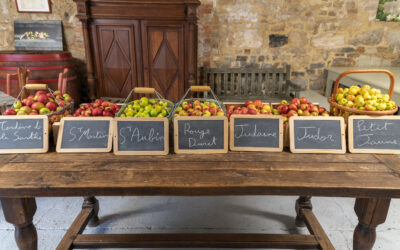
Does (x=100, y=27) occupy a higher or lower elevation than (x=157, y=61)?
higher

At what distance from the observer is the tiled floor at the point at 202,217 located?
2064 mm

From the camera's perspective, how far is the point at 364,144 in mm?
1408

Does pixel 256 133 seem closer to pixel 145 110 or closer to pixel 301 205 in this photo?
pixel 145 110

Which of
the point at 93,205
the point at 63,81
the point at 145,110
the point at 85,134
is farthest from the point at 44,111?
the point at 63,81

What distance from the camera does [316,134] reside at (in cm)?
141

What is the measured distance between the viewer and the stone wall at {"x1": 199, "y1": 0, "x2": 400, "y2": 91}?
14.9ft

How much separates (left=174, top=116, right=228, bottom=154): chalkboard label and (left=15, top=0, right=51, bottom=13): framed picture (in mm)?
4518

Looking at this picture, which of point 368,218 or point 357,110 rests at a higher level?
point 357,110

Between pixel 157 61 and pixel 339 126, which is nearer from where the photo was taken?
pixel 339 126

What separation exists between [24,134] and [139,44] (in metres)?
2.95

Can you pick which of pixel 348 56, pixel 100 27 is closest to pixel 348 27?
pixel 348 56

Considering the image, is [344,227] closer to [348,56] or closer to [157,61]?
[157,61]

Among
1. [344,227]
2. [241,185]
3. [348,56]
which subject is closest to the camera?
[241,185]

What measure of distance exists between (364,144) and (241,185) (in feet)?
2.52
